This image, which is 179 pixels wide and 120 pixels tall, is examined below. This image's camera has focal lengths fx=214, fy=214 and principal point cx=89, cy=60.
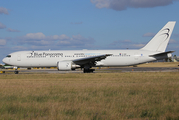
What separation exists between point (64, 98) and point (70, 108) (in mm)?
1806

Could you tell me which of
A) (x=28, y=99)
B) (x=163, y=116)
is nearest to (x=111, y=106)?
(x=163, y=116)

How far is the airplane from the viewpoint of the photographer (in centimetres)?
2882

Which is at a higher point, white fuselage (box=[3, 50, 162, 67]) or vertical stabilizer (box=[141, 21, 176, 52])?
vertical stabilizer (box=[141, 21, 176, 52])

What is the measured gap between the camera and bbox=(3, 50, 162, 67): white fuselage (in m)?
28.9

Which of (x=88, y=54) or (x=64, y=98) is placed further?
(x=88, y=54)

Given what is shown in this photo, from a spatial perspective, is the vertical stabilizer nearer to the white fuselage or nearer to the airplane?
the airplane

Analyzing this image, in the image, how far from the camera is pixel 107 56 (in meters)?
28.7

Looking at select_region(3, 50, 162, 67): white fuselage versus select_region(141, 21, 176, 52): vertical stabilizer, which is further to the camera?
select_region(141, 21, 176, 52): vertical stabilizer

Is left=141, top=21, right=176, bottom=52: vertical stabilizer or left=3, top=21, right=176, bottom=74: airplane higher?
left=141, top=21, right=176, bottom=52: vertical stabilizer

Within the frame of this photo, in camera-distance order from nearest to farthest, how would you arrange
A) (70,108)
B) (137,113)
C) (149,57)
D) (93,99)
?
1. (137,113)
2. (70,108)
3. (93,99)
4. (149,57)

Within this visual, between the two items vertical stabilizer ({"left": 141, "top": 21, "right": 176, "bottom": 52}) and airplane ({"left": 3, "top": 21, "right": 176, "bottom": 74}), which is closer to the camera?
airplane ({"left": 3, "top": 21, "right": 176, "bottom": 74})

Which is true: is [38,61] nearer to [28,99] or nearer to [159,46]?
[159,46]

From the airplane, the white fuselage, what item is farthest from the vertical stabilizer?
the white fuselage

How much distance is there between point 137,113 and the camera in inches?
249
